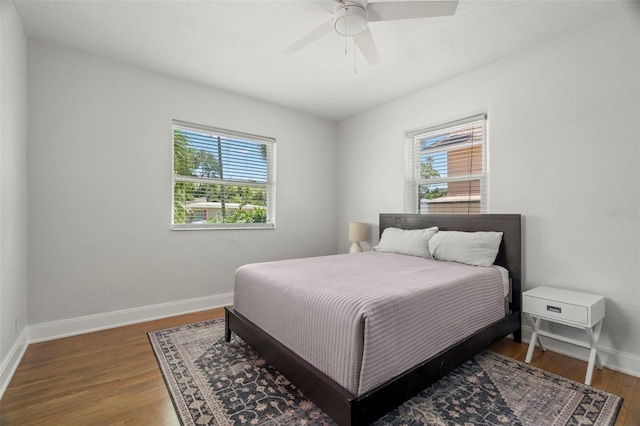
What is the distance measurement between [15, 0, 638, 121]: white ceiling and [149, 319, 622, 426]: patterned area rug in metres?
2.59

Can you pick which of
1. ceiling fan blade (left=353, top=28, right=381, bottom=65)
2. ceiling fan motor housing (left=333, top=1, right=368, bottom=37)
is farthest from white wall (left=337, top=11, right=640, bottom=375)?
ceiling fan motor housing (left=333, top=1, right=368, bottom=37)

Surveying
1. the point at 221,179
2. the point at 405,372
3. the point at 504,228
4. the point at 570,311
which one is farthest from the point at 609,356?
the point at 221,179

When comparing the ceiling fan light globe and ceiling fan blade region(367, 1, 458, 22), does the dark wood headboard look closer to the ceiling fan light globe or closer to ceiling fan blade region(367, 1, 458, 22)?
ceiling fan blade region(367, 1, 458, 22)

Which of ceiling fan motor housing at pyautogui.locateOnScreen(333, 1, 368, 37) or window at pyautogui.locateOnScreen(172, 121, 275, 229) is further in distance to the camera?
window at pyautogui.locateOnScreen(172, 121, 275, 229)

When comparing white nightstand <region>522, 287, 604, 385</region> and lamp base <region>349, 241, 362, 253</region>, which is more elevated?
lamp base <region>349, 241, 362, 253</region>

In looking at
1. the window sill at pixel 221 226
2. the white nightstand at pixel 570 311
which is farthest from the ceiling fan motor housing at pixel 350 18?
the window sill at pixel 221 226

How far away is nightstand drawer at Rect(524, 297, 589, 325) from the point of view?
2.01 m

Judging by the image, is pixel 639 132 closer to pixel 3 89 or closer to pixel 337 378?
pixel 337 378

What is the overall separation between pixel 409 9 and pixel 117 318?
357 centimetres

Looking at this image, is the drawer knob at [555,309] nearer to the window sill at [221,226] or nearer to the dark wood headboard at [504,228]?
the dark wood headboard at [504,228]

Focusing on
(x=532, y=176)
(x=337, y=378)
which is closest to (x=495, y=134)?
(x=532, y=176)

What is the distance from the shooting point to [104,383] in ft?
6.38

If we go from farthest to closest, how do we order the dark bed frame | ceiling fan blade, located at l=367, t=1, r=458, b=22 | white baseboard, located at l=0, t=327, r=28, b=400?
white baseboard, located at l=0, t=327, r=28, b=400, ceiling fan blade, located at l=367, t=1, r=458, b=22, the dark bed frame

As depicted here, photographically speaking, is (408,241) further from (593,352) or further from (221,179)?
(221,179)
